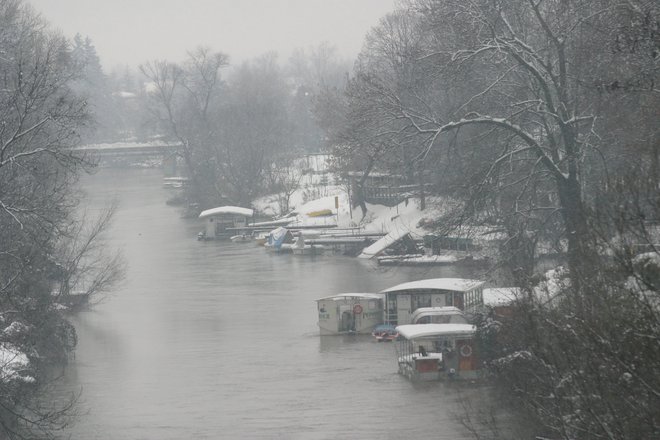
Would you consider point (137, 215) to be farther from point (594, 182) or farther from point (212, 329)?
point (594, 182)

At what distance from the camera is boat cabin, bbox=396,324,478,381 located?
65.6 feet

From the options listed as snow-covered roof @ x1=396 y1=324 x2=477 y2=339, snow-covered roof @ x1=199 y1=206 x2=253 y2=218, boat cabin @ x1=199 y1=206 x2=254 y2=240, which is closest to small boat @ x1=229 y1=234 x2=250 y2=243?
boat cabin @ x1=199 y1=206 x2=254 y2=240

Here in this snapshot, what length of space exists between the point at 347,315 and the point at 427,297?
5.99 feet

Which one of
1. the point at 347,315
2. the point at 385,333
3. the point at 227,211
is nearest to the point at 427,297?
the point at 385,333

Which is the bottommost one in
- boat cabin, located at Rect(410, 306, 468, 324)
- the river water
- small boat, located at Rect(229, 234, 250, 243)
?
the river water

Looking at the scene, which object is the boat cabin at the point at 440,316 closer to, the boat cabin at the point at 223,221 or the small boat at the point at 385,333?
the small boat at the point at 385,333

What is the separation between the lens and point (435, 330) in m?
20.9

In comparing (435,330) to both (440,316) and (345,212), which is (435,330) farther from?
(345,212)

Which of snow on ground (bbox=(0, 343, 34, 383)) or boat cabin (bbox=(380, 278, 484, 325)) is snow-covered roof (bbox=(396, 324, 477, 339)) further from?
snow on ground (bbox=(0, 343, 34, 383))

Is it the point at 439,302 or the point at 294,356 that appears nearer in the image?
the point at 294,356

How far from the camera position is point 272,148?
58.4 meters

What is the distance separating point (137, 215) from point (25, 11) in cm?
1498

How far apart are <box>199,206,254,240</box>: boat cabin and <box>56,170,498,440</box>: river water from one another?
21.3 feet

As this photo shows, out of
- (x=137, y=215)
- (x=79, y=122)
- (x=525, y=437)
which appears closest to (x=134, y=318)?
(x=79, y=122)
